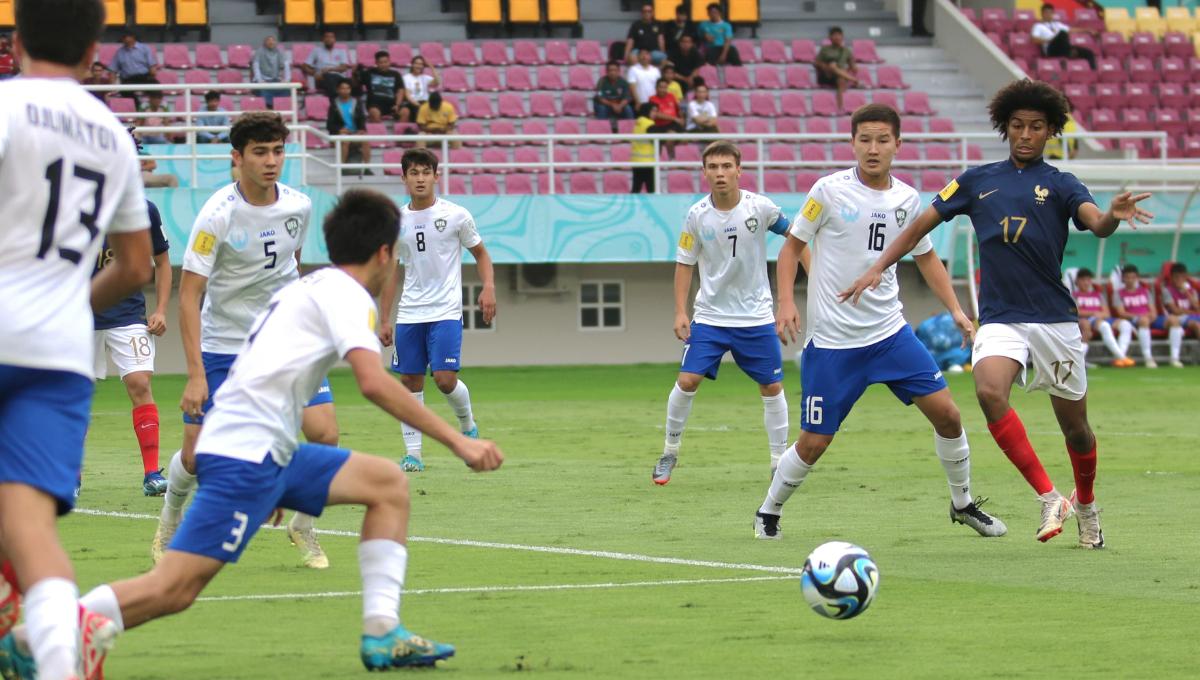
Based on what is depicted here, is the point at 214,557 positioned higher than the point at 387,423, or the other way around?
the point at 214,557

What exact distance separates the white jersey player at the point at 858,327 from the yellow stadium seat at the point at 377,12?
2356 centimetres

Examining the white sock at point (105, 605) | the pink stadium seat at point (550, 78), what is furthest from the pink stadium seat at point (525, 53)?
the white sock at point (105, 605)

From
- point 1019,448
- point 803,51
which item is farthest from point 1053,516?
point 803,51

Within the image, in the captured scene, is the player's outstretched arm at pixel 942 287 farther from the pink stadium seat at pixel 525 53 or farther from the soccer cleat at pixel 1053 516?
the pink stadium seat at pixel 525 53

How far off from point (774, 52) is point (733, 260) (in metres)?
21.1

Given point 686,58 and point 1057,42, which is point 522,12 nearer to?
point 686,58

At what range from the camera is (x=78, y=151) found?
5.03 m

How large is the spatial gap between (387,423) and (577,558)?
9794mm

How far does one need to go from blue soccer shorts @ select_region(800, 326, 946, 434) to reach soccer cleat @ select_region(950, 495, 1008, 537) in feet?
2.23

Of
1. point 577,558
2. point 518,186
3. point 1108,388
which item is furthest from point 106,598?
point 518,186

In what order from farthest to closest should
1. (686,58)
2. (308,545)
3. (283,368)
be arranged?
(686,58) → (308,545) → (283,368)

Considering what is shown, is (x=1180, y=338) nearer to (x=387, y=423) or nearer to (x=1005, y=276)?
(x=387, y=423)

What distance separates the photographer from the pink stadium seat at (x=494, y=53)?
3228 centimetres

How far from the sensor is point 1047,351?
9.34 metres
